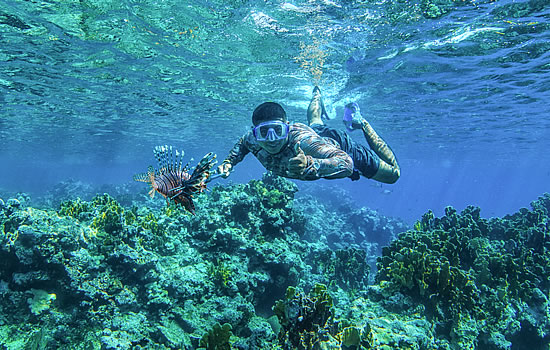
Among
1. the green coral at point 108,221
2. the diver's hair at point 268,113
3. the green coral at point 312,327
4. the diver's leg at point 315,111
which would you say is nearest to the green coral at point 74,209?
the green coral at point 108,221

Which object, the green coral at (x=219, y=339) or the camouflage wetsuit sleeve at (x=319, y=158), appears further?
the green coral at (x=219, y=339)

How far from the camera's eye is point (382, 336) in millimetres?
4453

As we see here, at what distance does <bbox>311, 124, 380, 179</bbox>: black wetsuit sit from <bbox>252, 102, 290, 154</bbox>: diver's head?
201 centimetres

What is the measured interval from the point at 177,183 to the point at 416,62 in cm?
1474

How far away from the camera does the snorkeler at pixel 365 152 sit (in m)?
5.68

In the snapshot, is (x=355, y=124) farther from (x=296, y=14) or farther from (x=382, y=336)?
(x=296, y=14)

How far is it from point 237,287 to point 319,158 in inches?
139

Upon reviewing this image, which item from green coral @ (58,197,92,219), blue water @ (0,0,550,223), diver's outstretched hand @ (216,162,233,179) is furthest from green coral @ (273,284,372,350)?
blue water @ (0,0,550,223)

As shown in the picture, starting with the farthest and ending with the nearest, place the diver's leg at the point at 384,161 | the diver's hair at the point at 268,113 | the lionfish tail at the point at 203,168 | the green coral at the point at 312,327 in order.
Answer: the diver's leg at the point at 384,161 < the diver's hair at the point at 268,113 < the green coral at the point at 312,327 < the lionfish tail at the point at 203,168

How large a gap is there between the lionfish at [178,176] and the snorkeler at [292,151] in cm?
44

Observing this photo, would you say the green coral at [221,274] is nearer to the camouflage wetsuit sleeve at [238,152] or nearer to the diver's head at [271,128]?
the camouflage wetsuit sleeve at [238,152]

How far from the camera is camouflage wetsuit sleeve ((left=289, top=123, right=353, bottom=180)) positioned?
3.44m

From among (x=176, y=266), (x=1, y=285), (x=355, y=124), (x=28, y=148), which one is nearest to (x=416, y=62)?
(x=355, y=124)

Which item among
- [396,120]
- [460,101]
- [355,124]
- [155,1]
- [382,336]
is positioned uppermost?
[396,120]
